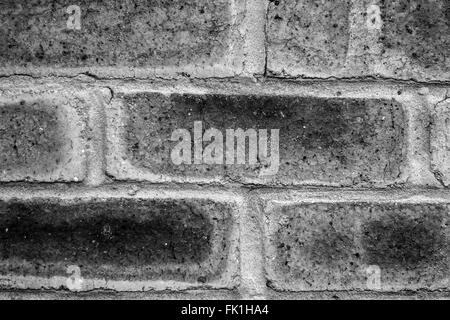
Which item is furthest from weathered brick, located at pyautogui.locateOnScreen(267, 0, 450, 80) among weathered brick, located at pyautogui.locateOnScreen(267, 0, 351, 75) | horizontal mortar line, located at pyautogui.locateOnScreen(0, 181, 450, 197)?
horizontal mortar line, located at pyautogui.locateOnScreen(0, 181, 450, 197)

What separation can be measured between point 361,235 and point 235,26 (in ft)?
0.71

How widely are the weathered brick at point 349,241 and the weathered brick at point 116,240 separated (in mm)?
49

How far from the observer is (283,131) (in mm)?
385

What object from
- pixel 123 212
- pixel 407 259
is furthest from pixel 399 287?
pixel 123 212

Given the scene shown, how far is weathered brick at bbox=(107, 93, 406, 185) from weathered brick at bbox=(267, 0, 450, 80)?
0.03 meters

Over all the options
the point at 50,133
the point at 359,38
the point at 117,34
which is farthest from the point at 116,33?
the point at 359,38

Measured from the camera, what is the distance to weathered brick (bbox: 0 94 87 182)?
39 cm

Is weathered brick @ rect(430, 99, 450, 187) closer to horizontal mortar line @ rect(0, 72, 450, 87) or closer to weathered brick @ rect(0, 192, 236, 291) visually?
horizontal mortar line @ rect(0, 72, 450, 87)

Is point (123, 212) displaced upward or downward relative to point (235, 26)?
downward

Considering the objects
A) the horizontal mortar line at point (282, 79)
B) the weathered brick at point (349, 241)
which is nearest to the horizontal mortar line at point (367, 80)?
the horizontal mortar line at point (282, 79)

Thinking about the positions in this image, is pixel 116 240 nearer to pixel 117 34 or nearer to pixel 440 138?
pixel 117 34

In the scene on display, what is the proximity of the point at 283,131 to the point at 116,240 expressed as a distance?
0.18 meters

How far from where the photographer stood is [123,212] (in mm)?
387
